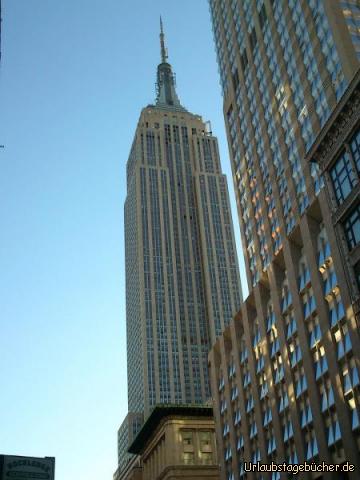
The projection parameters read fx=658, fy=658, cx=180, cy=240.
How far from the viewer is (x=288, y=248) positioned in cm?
6756

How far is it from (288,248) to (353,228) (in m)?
18.7

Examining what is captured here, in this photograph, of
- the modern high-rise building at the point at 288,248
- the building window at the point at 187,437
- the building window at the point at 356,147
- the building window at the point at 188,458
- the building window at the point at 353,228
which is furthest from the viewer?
the building window at the point at 187,437

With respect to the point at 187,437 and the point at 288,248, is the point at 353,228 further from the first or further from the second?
the point at 187,437

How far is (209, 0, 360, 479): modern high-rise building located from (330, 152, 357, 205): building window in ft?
0.51

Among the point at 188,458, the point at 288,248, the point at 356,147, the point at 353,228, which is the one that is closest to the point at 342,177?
the point at 356,147

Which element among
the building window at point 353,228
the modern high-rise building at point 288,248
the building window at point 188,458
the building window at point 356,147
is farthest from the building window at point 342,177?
the building window at point 188,458

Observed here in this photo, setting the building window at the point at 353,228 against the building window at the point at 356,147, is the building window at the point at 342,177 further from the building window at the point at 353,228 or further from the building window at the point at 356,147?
the building window at the point at 353,228

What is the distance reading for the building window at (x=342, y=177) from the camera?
49438 millimetres

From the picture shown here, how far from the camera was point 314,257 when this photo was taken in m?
61.9

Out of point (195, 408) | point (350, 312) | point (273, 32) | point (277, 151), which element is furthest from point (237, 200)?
point (350, 312)

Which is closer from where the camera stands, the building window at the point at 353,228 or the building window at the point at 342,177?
the building window at the point at 353,228

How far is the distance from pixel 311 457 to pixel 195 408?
151 ft

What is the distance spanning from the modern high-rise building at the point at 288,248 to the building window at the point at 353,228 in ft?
0.98

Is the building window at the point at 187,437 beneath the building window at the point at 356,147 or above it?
beneath
